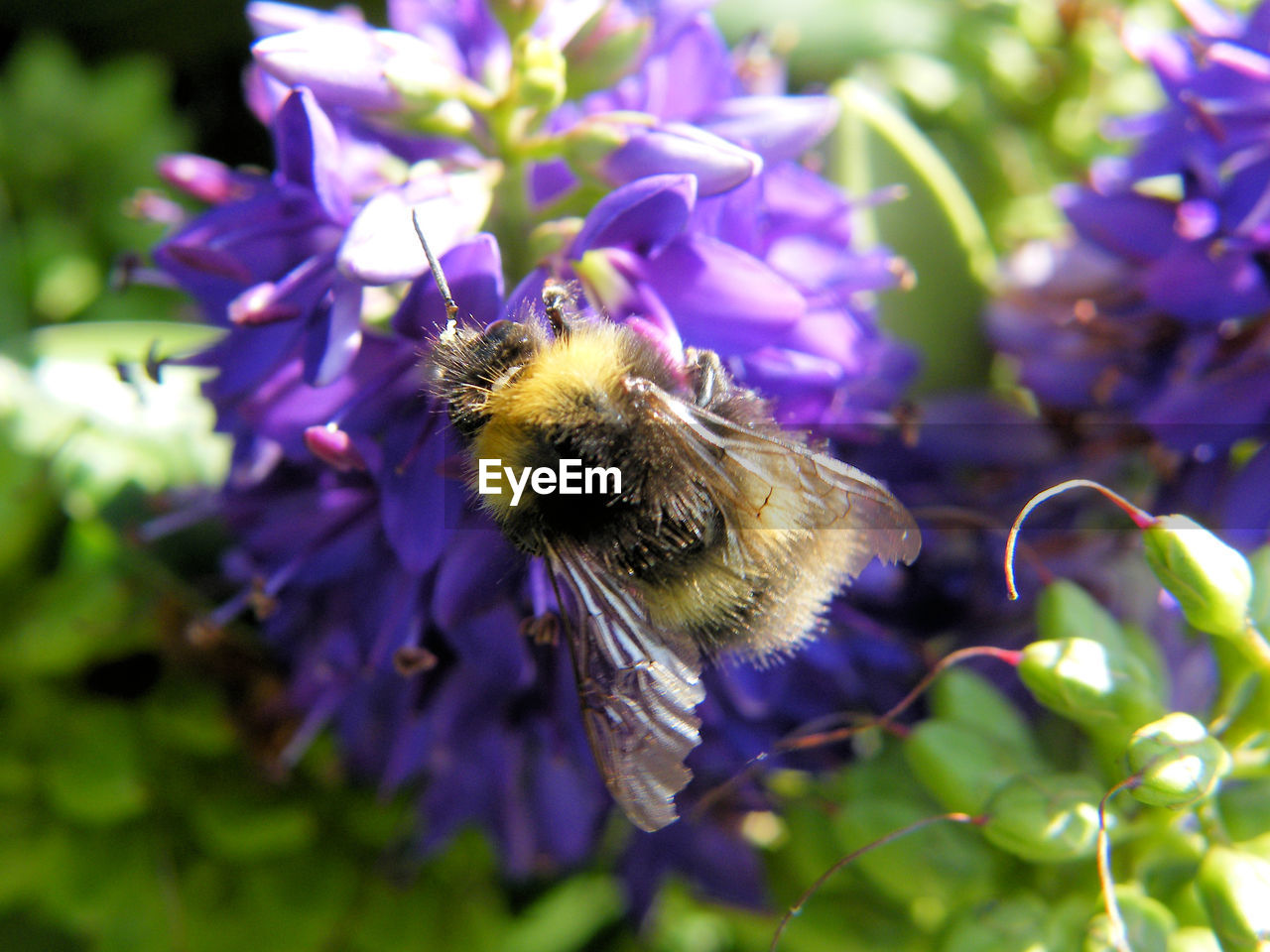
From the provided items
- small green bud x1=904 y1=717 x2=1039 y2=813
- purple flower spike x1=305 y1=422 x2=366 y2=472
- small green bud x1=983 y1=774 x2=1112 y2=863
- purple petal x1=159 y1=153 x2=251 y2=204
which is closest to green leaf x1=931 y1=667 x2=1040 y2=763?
small green bud x1=904 y1=717 x2=1039 y2=813

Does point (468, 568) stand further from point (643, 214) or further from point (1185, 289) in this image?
point (1185, 289)

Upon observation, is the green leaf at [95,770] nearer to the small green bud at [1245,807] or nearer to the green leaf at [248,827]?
the green leaf at [248,827]

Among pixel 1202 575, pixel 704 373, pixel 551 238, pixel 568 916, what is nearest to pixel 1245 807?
pixel 1202 575

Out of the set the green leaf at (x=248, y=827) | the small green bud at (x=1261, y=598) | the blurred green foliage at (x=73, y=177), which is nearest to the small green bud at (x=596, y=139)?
the small green bud at (x=1261, y=598)

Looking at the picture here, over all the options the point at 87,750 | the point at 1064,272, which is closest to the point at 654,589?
the point at 1064,272

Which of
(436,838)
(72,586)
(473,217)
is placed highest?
(473,217)

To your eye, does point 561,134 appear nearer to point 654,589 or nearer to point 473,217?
point 473,217

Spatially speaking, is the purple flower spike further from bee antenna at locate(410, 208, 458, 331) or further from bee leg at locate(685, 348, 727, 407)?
bee leg at locate(685, 348, 727, 407)
